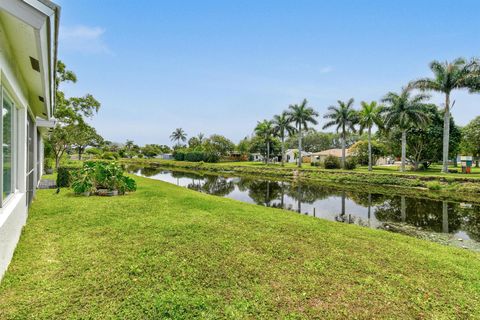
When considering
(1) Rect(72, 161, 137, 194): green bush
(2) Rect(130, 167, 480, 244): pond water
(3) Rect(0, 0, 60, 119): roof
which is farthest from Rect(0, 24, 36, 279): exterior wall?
(2) Rect(130, 167, 480, 244): pond water

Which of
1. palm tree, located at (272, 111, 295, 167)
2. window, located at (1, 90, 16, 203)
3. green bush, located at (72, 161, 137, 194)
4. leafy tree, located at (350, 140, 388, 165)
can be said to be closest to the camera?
window, located at (1, 90, 16, 203)

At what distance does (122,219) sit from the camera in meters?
6.46

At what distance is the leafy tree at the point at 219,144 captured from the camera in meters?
54.4

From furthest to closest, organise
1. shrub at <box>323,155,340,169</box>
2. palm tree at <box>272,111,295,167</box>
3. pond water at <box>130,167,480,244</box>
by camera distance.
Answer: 1. palm tree at <box>272,111,295,167</box>
2. shrub at <box>323,155,340,169</box>
3. pond water at <box>130,167,480,244</box>

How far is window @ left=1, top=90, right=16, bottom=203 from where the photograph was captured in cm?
367

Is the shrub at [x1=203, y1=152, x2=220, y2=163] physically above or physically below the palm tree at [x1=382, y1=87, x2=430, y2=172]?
below

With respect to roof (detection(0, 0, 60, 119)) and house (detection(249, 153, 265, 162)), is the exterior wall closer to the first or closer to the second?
roof (detection(0, 0, 60, 119))

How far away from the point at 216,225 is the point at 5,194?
3.88m

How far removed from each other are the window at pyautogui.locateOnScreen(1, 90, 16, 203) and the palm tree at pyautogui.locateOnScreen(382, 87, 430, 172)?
1190 inches

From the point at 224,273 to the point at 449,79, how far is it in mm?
29122

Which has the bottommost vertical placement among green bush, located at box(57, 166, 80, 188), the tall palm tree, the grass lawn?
the grass lawn

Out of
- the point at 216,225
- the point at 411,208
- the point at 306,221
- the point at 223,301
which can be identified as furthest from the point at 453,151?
the point at 223,301

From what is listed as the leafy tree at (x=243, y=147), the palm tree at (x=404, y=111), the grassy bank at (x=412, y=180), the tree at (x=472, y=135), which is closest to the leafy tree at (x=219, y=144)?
the leafy tree at (x=243, y=147)

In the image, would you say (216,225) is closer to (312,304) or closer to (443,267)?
(312,304)
